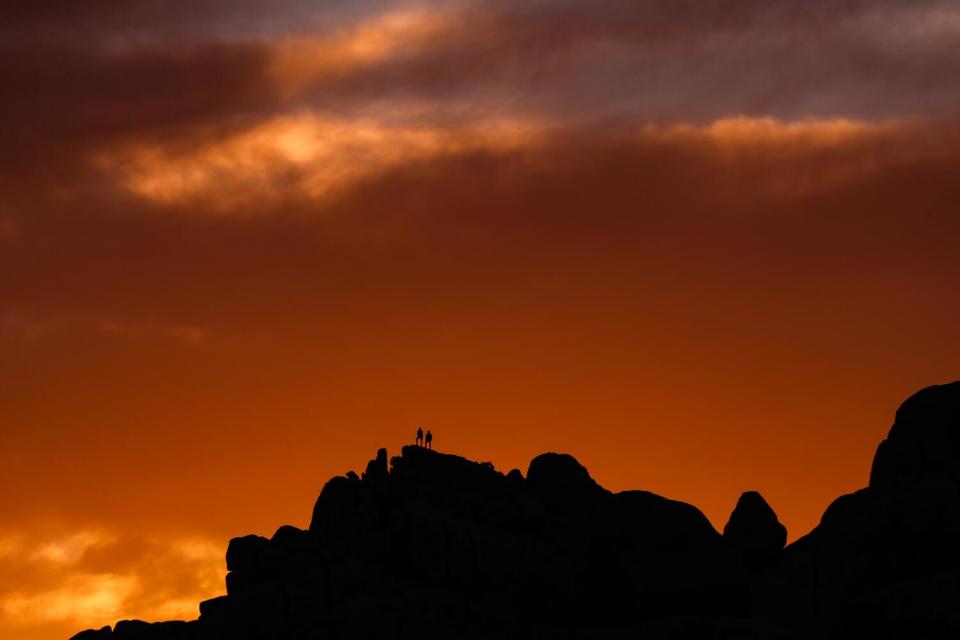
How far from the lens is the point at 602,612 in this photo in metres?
131

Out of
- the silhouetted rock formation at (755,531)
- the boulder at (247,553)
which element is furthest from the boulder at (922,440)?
the boulder at (247,553)

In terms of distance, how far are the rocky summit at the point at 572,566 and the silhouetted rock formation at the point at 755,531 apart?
4732 mm

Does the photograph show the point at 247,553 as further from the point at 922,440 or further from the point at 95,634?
the point at 922,440

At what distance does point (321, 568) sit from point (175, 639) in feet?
43.4

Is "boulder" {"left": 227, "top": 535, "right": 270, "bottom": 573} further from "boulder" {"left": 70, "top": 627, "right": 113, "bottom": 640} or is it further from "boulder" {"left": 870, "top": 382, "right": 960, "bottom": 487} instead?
"boulder" {"left": 870, "top": 382, "right": 960, "bottom": 487}

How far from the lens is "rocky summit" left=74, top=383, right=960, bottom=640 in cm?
12206

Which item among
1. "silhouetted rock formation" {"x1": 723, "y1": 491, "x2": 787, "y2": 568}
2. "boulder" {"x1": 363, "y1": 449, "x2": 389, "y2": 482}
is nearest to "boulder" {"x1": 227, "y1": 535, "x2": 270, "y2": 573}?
"boulder" {"x1": 363, "y1": 449, "x2": 389, "y2": 482}

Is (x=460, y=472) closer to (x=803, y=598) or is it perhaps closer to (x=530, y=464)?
(x=530, y=464)

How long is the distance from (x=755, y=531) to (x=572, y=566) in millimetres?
27138

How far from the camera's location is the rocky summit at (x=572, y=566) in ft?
400

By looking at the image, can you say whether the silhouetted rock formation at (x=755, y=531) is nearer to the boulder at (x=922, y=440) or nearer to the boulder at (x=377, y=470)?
the boulder at (x=922, y=440)

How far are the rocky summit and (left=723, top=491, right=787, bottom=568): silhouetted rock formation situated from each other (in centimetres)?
473

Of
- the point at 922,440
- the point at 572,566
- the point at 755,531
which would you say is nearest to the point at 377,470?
the point at 572,566

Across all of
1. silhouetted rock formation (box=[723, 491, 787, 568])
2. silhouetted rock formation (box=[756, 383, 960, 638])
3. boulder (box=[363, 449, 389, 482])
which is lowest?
silhouetted rock formation (box=[756, 383, 960, 638])
